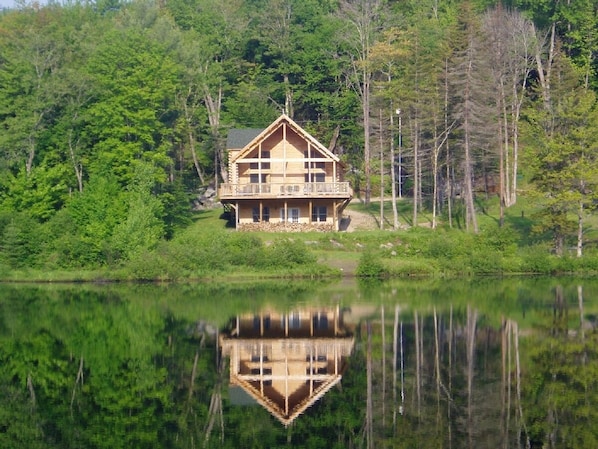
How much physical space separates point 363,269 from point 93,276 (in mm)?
13245

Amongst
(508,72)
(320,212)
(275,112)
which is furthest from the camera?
(275,112)

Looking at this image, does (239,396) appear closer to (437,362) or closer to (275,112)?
(437,362)

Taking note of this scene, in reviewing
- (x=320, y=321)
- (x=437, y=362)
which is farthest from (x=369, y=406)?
(x=320, y=321)

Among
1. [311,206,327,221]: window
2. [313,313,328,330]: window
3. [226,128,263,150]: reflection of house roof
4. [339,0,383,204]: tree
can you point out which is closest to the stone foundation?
[311,206,327,221]: window

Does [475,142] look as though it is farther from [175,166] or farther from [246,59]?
[246,59]

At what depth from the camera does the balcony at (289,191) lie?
58.9 meters

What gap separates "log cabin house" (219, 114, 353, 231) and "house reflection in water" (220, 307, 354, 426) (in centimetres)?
2446

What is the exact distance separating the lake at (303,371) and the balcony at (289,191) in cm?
1926

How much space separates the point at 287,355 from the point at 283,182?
36.8 m

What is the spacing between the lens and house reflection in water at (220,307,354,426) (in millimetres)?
21484

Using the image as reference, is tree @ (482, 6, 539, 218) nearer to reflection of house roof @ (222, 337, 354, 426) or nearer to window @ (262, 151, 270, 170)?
window @ (262, 151, 270, 170)

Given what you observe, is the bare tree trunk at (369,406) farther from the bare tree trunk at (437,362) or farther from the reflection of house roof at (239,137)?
the reflection of house roof at (239,137)

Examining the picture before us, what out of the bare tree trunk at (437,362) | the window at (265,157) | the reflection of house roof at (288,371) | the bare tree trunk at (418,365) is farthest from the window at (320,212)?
the reflection of house roof at (288,371)

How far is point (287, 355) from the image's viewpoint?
26.2 metres
